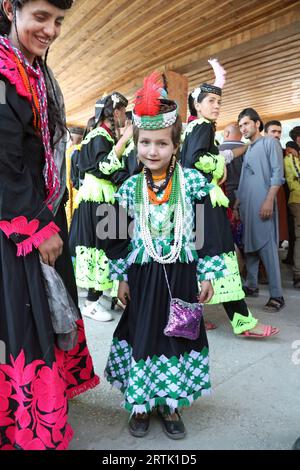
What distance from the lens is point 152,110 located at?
1.61 metres

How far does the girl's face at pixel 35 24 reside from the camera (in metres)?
1.29

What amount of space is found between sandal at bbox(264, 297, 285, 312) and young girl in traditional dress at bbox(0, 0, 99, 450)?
252 centimetres

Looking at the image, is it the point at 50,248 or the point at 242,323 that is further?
the point at 242,323

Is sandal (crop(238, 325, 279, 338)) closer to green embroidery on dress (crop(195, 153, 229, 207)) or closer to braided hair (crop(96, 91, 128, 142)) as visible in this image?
green embroidery on dress (crop(195, 153, 229, 207))

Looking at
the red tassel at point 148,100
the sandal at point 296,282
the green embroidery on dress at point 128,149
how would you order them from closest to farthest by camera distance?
the red tassel at point 148,100, the green embroidery on dress at point 128,149, the sandal at point 296,282

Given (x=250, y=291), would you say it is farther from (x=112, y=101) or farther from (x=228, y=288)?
(x=112, y=101)

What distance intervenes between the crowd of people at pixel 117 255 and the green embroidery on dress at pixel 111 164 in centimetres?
20

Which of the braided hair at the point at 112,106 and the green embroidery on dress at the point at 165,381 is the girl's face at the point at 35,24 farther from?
the braided hair at the point at 112,106

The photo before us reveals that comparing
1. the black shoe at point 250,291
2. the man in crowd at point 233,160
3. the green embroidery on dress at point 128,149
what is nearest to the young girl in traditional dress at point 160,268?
the green embroidery on dress at point 128,149

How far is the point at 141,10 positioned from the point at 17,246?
4265 millimetres

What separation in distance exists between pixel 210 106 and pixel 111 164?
0.81 meters

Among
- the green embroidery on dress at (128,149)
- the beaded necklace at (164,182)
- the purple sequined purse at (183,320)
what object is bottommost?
the purple sequined purse at (183,320)

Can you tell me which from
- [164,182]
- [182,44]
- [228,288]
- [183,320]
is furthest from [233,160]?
[183,320]
